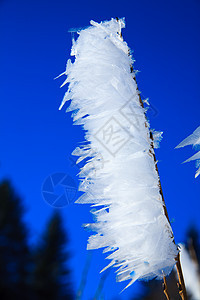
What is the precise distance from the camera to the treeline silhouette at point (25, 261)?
681 inches

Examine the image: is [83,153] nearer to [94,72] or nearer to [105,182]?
[105,182]

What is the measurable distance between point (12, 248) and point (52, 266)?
304 cm

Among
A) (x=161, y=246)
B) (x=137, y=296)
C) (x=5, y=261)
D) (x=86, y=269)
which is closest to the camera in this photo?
(x=161, y=246)

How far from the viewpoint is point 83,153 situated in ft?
2.20

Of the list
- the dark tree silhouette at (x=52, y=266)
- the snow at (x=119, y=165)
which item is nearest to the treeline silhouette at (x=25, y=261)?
the dark tree silhouette at (x=52, y=266)

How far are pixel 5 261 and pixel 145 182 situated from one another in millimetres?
19285

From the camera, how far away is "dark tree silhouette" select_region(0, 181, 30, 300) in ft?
56.7

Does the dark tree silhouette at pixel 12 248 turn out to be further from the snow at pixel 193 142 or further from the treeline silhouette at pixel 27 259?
the snow at pixel 193 142

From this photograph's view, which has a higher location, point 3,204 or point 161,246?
point 3,204

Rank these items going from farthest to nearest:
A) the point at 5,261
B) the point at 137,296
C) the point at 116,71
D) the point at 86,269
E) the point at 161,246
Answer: the point at 137,296 → the point at 5,261 → the point at 86,269 → the point at 116,71 → the point at 161,246

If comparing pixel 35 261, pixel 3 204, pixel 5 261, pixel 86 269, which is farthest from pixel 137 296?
pixel 86 269

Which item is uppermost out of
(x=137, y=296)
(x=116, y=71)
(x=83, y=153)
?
(x=116, y=71)

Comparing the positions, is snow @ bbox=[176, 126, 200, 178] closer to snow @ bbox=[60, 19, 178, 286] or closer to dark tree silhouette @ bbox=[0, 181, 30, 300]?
snow @ bbox=[60, 19, 178, 286]

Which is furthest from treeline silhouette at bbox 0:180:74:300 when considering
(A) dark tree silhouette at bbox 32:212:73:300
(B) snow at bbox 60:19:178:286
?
(B) snow at bbox 60:19:178:286
